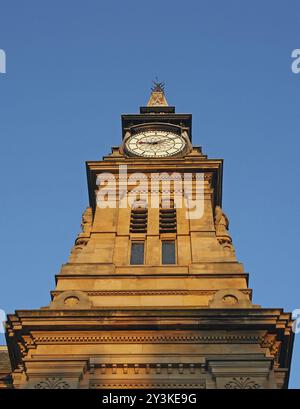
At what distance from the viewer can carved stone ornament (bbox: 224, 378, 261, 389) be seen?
26.1m

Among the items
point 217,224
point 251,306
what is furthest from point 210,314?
point 217,224

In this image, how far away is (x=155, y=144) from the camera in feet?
156

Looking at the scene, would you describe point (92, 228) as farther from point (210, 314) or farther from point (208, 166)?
point (210, 314)

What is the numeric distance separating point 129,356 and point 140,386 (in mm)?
1323

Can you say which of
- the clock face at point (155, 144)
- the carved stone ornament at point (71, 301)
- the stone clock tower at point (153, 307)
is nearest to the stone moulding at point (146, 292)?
the stone clock tower at point (153, 307)

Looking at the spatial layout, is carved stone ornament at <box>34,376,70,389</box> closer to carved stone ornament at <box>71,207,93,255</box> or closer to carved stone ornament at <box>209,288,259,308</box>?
carved stone ornament at <box>209,288,259,308</box>

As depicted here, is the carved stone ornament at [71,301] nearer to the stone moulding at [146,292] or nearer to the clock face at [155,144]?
the stone moulding at [146,292]

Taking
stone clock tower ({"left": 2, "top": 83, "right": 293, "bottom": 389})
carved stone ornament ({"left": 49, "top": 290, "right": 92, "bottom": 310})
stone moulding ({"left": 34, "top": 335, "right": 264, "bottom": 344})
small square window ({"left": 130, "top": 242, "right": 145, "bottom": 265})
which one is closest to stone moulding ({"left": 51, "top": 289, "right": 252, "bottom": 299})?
stone clock tower ({"left": 2, "top": 83, "right": 293, "bottom": 389})

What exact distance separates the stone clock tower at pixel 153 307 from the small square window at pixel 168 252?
0.05 metres

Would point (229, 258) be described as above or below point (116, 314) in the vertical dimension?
above

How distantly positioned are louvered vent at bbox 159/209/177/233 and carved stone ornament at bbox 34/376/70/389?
43.4ft

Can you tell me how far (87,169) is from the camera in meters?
43.8

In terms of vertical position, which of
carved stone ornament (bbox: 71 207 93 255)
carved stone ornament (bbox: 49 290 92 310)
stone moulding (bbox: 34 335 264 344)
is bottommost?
stone moulding (bbox: 34 335 264 344)

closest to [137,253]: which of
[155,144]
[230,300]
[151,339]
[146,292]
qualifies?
[146,292]
